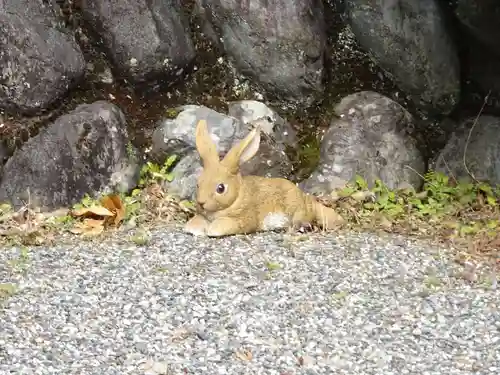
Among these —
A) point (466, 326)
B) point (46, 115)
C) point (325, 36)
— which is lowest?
point (466, 326)

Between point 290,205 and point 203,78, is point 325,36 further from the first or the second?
point 290,205

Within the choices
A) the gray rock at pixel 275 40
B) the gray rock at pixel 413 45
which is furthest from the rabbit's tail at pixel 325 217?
the gray rock at pixel 413 45

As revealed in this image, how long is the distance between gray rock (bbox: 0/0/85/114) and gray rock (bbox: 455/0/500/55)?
9.35 ft

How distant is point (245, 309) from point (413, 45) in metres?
2.93

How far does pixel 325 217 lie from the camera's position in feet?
16.0

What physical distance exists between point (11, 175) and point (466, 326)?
125 inches

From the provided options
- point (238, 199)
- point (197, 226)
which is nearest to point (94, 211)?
point (197, 226)

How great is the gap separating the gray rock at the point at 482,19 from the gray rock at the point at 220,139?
1.59 meters

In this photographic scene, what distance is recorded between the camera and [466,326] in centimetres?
354

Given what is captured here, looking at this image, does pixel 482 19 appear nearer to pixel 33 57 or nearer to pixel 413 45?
pixel 413 45

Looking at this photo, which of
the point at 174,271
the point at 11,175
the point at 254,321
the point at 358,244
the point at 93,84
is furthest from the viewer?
the point at 93,84

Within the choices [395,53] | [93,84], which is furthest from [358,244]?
[93,84]

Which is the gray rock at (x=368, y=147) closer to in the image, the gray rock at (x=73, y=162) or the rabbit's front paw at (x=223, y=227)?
the rabbit's front paw at (x=223, y=227)

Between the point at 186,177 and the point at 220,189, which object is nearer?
the point at 220,189
